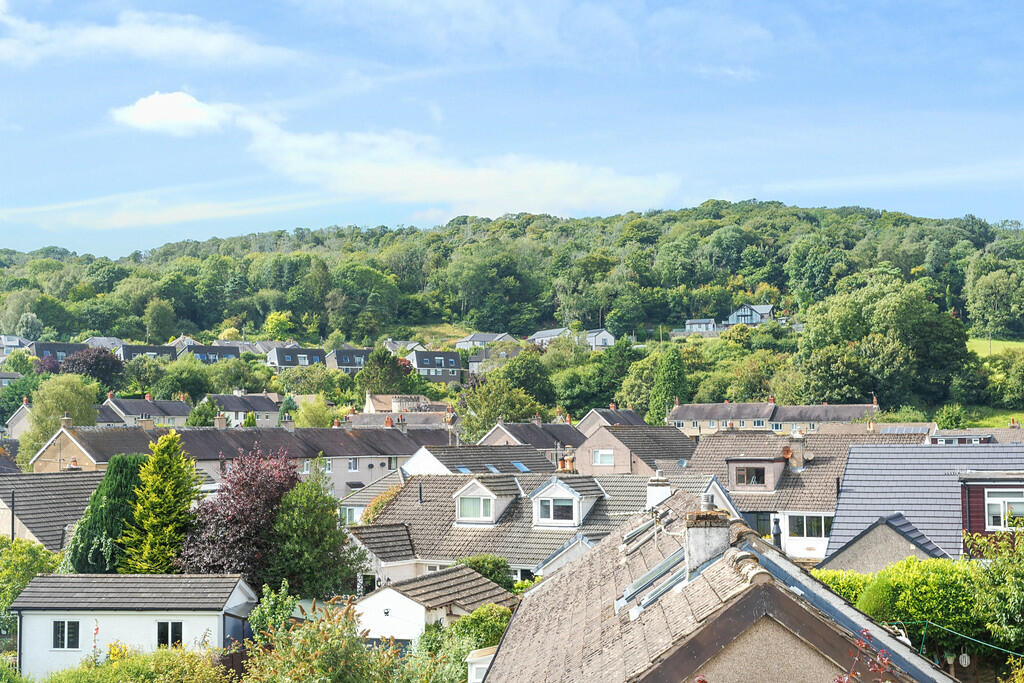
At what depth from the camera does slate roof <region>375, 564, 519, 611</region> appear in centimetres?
2388

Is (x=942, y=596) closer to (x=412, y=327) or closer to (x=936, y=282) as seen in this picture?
(x=936, y=282)

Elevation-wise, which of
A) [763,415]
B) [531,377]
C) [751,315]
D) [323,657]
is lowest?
[763,415]

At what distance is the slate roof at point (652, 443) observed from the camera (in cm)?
5941

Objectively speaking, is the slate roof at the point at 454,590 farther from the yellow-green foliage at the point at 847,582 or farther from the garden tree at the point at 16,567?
the garden tree at the point at 16,567

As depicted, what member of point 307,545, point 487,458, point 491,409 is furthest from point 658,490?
point 491,409

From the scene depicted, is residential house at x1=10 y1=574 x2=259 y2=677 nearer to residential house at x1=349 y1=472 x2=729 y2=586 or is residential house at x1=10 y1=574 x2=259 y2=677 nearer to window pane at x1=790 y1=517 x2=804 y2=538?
residential house at x1=349 y1=472 x2=729 y2=586

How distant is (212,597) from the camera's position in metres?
25.6

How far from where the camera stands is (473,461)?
157 ft

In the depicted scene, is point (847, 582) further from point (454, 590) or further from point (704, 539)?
point (704, 539)

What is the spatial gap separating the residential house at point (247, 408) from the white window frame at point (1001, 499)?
3928 inches

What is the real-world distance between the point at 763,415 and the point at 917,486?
82.2 metres

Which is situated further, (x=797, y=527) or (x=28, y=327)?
(x=28, y=327)

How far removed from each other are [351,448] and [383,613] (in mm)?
45081

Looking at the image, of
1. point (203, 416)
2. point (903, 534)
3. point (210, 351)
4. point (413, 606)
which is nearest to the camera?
point (413, 606)
